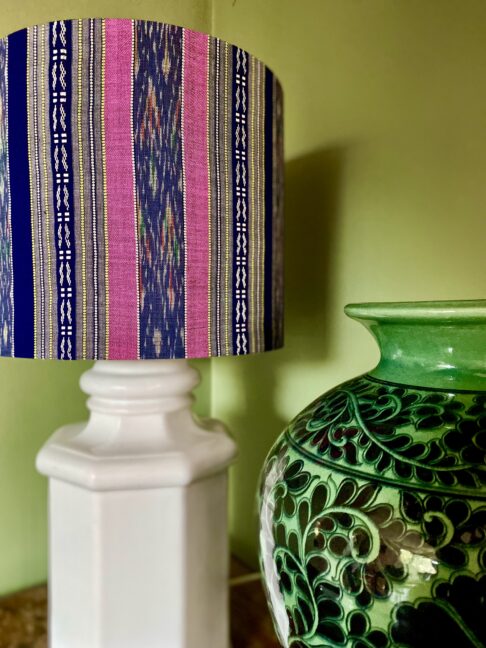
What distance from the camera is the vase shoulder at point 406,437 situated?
34 cm

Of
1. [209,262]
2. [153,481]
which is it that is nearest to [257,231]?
[209,262]

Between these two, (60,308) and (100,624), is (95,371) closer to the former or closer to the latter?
(60,308)

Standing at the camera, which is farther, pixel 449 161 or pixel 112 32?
pixel 449 161

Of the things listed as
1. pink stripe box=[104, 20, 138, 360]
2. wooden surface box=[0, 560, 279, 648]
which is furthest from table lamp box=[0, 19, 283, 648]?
wooden surface box=[0, 560, 279, 648]

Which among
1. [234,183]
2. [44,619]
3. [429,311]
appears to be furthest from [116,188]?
[44,619]

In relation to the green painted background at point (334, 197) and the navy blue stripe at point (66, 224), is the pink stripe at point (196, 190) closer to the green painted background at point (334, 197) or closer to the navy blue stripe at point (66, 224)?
the navy blue stripe at point (66, 224)

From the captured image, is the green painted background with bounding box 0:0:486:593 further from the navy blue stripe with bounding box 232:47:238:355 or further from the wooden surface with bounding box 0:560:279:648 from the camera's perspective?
the navy blue stripe with bounding box 232:47:238:355

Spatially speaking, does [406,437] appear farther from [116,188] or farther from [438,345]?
[116,188]

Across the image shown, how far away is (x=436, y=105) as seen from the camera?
65cm

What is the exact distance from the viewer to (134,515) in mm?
618

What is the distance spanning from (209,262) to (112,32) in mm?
230

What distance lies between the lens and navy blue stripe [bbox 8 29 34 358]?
0.53 metres

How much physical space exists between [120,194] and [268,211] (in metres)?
0.18

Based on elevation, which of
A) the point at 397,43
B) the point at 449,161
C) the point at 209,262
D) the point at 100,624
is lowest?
the point at 100,624
